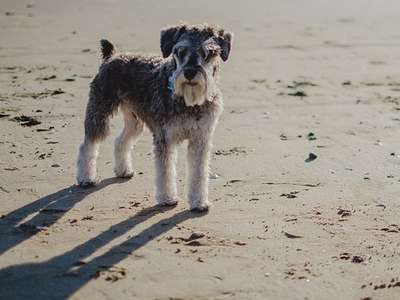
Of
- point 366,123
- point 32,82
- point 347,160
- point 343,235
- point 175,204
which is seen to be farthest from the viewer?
point 32,82

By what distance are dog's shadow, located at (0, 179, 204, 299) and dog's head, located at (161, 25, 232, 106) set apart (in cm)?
121

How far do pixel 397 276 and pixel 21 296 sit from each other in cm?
291

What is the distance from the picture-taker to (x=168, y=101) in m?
6.71

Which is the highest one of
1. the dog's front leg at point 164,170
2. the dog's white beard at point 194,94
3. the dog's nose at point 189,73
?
the dog's nose at point 189,73

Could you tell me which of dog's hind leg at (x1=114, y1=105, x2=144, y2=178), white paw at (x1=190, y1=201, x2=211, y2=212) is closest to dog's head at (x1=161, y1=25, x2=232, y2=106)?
white paw at (x1=190, y1=201, x2=211, y2=212)

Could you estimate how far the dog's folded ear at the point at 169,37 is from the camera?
6.70m

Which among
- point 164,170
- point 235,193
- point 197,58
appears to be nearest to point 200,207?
point 164,170

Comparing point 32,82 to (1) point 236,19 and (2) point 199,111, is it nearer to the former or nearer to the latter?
(2) point 199,111

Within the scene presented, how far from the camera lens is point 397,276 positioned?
218 inches

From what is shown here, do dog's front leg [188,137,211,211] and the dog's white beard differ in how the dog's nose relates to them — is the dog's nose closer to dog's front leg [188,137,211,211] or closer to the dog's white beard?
the dog's white beard

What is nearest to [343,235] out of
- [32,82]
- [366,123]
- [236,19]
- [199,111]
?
[199,111]

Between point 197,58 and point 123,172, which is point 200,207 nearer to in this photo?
point 123,172

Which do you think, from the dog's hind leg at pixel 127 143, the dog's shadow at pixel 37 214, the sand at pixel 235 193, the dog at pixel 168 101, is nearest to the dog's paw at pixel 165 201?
the dog at pixel 168 101

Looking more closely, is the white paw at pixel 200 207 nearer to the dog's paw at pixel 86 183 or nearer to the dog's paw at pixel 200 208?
the dog's paw at pixel 200 208
